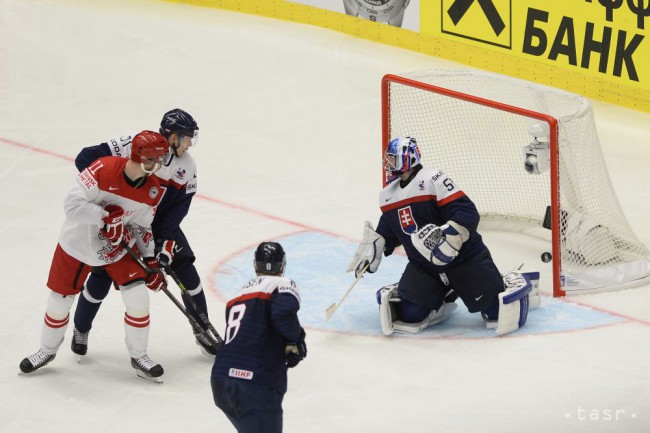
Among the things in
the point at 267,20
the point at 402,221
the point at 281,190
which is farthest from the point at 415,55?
the point at 402,221

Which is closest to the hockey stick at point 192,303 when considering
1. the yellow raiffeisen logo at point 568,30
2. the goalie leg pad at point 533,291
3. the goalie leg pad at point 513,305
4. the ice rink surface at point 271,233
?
the ice rink surface at point 271,233

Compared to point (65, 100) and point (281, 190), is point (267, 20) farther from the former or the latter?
point (281, 190)

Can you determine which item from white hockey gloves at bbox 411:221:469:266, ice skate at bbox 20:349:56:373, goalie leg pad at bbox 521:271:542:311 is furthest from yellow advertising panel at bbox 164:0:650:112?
ice skate at bbox 20:349:56:373

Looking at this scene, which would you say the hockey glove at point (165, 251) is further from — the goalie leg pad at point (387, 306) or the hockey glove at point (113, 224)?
the goalie leg pad at point (387, 306)

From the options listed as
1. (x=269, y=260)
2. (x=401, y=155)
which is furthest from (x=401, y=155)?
(x=269, y=260)

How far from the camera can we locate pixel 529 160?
715 centimetres

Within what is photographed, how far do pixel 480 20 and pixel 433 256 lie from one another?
13.4ft

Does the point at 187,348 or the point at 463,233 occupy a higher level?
the point at 463,233

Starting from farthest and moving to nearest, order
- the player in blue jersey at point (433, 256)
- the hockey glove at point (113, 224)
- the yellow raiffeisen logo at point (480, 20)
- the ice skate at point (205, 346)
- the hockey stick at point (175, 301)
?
the yellow raiffeisen logo at point (480, 20), the player in blue jersey at point (433, 256), the ice skate at point (205, 346), the hockey stick at point (175, 301), the hockey glove at point (113, 224)

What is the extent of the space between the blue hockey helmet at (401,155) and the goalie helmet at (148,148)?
122 centimetres

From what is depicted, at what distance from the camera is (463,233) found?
6.12 meters

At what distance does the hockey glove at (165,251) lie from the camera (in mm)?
5820

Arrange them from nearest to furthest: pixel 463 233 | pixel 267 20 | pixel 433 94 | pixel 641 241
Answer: pixel 463 233, pixel 641 241, pixel 433 94, pixel 267 20

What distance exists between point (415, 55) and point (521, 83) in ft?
9.53
